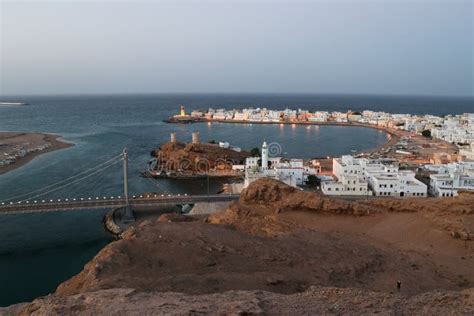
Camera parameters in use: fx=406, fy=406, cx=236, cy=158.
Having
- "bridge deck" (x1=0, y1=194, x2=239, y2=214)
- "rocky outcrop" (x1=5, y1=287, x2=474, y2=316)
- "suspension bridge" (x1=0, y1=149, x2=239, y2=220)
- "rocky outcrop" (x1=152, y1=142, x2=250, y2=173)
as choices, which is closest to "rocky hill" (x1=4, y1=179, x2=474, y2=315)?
"rocky outcrop" (x1=5, y1=287, x2=474, y2=316)

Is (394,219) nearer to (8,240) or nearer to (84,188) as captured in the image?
(8,240)

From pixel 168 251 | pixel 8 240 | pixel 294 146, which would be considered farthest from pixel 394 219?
pixel 294 146

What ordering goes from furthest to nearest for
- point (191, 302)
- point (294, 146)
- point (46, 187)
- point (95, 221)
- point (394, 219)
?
point (294, 146), point (46, 187), point (95, 221), point (394, 219), point (191, 302)

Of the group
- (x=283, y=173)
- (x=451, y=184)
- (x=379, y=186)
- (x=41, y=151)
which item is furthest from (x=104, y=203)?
(x=41, y=151)

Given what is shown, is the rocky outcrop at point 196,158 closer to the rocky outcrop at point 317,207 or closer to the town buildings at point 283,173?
the town buildings at point 283,173

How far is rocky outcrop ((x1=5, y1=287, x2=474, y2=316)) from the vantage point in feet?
20.2

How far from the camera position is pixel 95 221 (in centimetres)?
2497

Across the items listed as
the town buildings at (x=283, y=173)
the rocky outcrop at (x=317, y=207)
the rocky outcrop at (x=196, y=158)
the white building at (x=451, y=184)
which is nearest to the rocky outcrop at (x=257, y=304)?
the rocky outcrop at (x=317, y=207)

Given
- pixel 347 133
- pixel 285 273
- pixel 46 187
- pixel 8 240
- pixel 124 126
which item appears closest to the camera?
pixel 285 273

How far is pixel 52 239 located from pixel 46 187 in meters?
12.2

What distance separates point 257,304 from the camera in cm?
629

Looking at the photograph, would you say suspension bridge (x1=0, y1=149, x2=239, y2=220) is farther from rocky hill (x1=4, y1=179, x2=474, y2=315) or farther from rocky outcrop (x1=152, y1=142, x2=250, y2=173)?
rocky outcrop (x1=152, y1=142, x2=250, y2=173)

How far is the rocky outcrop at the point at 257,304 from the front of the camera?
20.2 ft

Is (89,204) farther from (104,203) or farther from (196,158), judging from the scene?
(196,158)
